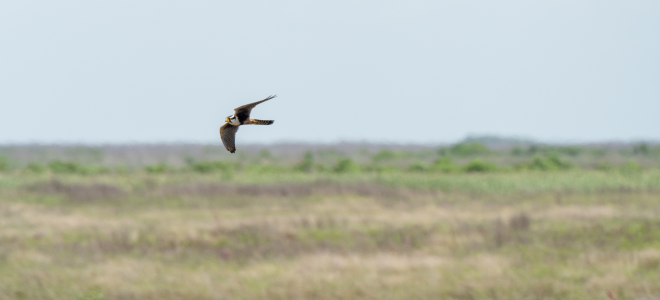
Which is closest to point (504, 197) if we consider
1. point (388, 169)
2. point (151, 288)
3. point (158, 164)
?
point (388, 169)

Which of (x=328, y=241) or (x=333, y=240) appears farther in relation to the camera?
(x=333, y=240)

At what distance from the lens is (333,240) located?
53.4 feet

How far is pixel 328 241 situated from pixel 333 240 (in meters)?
0.48

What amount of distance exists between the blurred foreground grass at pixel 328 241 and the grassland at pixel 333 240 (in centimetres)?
4

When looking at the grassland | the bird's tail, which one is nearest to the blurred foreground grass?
the grassland

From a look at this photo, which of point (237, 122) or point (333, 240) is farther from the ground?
point (237, 122)

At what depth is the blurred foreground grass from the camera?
10.5m

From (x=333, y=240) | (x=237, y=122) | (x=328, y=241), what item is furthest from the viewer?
(x=333, y=240)

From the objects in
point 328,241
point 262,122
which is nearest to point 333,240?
point 328,241

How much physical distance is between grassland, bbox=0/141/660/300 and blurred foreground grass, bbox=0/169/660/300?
4 centimetres

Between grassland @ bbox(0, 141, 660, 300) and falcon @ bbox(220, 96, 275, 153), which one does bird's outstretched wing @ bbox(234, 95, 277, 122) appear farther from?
grassland @ bbox(0, 141, 660, 300)

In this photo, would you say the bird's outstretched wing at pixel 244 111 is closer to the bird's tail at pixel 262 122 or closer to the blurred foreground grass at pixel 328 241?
the bird's tail at pixel 262 122

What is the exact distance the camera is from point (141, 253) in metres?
14.8

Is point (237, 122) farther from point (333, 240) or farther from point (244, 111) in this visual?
point (333, 240)
